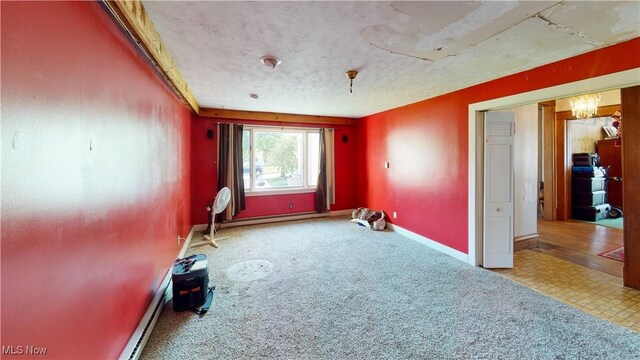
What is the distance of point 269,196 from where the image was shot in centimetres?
563

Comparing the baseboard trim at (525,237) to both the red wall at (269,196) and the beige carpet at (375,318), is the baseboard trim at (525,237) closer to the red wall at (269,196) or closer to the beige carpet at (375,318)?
the beige carpet at (375,318)

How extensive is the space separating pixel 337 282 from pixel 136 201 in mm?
2121

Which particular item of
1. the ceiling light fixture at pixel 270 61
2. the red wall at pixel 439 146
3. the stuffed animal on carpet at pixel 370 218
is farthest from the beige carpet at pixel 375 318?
the ceiling light fixture at pixel 270 61

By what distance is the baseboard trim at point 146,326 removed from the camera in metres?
1.70

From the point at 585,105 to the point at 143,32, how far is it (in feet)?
21.6

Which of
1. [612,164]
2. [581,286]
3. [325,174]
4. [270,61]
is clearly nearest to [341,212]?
[325,174]

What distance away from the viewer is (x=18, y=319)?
2.70ft

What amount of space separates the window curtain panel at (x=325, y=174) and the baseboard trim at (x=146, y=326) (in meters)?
3.67

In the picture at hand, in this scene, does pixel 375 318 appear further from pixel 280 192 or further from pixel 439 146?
pixel 280 192

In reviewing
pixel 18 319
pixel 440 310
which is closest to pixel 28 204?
pixel 18 319

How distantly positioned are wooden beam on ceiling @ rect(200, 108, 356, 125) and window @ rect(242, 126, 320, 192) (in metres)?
0.26

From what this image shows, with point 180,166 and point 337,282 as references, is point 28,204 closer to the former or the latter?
point 337,282

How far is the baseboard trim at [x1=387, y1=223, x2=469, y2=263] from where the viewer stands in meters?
3.56

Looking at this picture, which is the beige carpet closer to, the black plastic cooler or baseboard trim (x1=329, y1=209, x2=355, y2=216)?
the black plastic cooler
